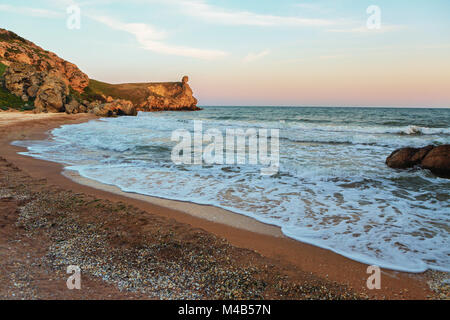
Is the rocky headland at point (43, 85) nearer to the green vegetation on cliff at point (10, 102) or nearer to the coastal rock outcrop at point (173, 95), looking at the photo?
the green vegetation on cliff at point (10, 102)

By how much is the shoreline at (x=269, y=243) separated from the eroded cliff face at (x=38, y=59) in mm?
53120

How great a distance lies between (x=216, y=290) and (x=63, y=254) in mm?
1941

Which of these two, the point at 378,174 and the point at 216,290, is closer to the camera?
the point at 216,290

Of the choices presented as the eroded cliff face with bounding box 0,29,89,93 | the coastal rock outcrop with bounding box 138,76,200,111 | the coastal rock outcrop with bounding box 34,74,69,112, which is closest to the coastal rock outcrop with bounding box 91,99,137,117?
Answer: the coastal rock outcrop with bounding box 34,74,69,112

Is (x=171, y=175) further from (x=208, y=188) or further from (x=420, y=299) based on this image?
(x=420, y=299)

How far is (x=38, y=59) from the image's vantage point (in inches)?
2136

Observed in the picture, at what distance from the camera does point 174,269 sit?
2756 mm

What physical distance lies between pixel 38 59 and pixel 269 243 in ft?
231

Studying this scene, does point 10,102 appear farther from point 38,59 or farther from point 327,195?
point 327,195

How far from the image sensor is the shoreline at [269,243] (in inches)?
107

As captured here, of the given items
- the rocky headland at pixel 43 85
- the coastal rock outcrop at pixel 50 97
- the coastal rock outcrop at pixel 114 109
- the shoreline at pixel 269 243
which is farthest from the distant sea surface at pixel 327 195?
the coastal rock outcrop at pixel 114 109

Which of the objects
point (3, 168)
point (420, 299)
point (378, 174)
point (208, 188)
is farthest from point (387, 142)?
point (3, 168)

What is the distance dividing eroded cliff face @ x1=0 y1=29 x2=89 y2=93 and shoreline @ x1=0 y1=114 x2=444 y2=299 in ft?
174

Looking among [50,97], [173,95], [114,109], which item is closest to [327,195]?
[50,97]
